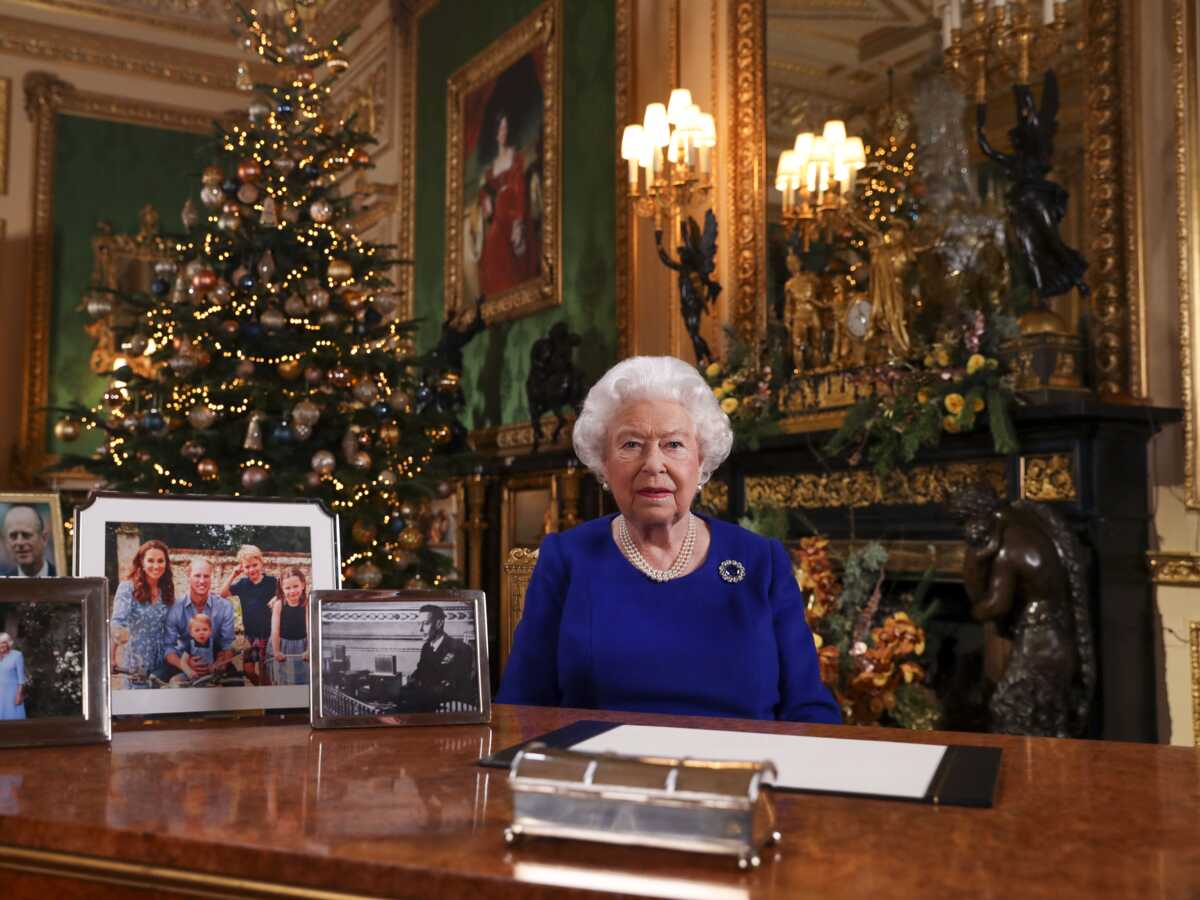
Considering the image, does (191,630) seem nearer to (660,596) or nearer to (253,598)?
(253,598)

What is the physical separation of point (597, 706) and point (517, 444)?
21.9 ft

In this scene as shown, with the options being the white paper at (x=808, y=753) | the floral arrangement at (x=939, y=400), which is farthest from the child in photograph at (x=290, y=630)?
the floral arrangement at (x=939, y=400)

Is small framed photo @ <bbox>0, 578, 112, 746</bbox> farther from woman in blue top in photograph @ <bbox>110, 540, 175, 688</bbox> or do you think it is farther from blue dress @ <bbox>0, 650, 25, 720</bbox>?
woman in blue top in photograph @ <bbox>110, 540, 175, 688</bbox>

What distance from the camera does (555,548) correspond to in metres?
2.35

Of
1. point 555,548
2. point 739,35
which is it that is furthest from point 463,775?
point 739,35

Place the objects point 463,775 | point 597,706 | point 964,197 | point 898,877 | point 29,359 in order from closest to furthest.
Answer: point 898,877 → point 463,775 → point 597,706 → point 964,197 → point 29,359

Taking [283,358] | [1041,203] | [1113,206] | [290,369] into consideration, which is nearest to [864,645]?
[1041,203]

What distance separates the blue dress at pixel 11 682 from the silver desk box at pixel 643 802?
0.78 m

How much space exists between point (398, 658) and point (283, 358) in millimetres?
4545

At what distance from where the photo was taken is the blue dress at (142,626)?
1.65m

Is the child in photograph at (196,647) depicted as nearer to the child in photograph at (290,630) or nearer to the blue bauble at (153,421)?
the child in photograph at (290,630)

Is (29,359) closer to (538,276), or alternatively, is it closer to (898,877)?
(538,276)

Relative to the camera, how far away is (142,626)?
1662mm

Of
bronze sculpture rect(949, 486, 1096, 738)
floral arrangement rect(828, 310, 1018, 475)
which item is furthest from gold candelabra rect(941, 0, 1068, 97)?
bronze sculpture rect(949, 486, 1096, 738)
